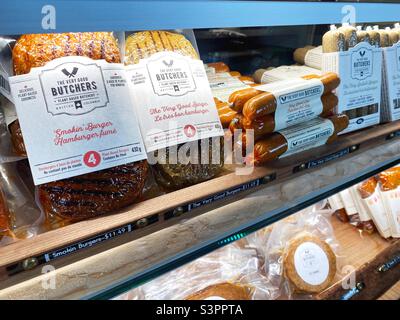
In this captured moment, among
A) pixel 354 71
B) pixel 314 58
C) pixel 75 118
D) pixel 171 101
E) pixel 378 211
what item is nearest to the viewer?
pixel 75 118

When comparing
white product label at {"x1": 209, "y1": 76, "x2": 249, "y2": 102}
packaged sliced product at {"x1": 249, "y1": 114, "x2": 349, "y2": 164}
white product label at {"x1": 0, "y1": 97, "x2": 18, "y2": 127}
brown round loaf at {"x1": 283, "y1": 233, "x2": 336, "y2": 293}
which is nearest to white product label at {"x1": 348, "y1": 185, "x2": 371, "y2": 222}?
brown round loaf at {"x1": 283, "y1": 233, "x2": 336, "y2": 293}

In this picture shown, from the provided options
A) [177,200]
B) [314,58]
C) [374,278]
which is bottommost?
[374,278]

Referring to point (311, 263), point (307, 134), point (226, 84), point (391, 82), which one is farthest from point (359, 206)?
point (226, 84)

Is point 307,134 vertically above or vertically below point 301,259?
above

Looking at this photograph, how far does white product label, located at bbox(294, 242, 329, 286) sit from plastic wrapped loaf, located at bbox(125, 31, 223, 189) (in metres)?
0.53

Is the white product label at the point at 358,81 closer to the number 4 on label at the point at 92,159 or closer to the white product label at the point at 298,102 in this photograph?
the white product label at the point at 298,102

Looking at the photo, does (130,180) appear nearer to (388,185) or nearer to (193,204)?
(193,204)

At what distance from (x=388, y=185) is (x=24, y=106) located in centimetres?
128

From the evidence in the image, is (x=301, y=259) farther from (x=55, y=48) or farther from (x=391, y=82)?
(x=55, y=48)

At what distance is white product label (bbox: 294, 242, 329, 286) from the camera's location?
1.09 m

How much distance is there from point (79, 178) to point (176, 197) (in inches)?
7.3

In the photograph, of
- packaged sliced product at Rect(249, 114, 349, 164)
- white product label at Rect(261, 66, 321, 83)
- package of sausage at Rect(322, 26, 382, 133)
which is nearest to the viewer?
packaged sliced product at Rect(249, 114, 349, 164)

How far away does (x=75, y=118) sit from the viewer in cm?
60

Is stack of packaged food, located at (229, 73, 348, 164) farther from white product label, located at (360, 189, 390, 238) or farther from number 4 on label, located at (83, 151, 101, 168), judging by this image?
white product label, located at (360, 189, 390, 238)
